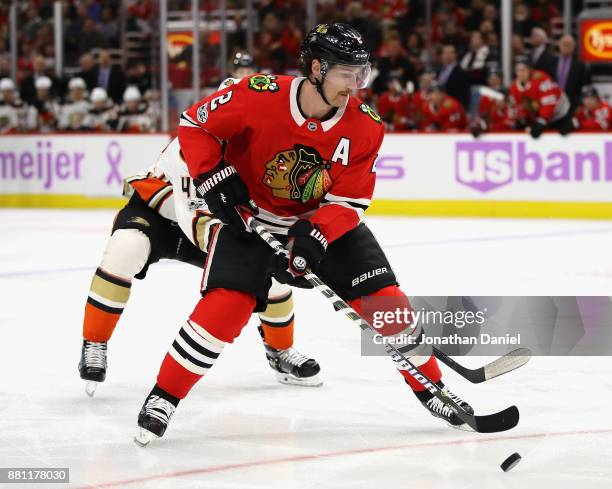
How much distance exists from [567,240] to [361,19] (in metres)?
4.69

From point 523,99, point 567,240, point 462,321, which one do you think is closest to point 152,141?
point 523,99

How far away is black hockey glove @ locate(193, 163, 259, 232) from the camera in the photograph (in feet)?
10.3

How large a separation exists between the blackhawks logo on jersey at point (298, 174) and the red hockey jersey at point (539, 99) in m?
6.79

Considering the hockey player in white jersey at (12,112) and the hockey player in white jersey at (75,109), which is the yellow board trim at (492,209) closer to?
the hockey player in white jersey at (75,109)

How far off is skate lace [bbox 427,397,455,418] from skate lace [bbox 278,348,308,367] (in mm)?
687

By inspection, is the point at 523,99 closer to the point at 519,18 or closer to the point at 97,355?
the point at 519,18

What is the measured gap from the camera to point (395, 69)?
36.8ft

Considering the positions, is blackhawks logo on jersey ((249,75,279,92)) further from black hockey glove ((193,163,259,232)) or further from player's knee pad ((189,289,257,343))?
player's knee pad ((189,289,257,343))

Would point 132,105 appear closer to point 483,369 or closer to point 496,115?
point 496,115

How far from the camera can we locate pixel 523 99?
9.94m

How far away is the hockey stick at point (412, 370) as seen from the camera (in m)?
2.99

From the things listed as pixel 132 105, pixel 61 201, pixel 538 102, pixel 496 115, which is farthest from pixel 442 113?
pixel 61 201

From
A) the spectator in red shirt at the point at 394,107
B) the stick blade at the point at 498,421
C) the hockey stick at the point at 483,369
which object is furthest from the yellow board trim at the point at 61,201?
the stick blade at the point at 498,421

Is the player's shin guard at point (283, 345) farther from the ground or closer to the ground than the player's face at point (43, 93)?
farther from the ground
